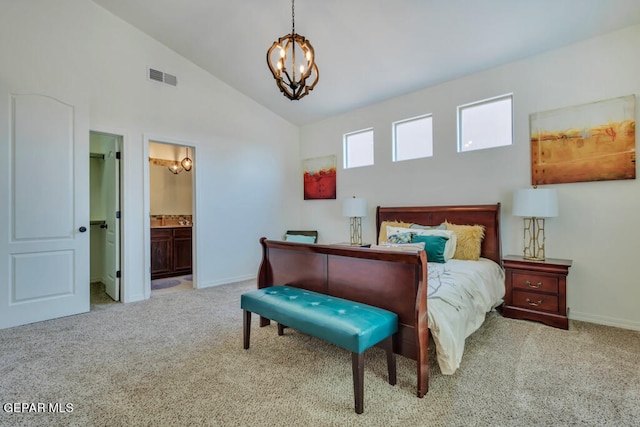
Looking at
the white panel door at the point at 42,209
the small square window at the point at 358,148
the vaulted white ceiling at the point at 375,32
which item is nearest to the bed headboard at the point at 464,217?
the small square window at the point at 358,148

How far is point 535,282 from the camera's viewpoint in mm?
3037

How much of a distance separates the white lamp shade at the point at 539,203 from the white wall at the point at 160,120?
390 cm

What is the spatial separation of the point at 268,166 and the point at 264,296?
3.48m

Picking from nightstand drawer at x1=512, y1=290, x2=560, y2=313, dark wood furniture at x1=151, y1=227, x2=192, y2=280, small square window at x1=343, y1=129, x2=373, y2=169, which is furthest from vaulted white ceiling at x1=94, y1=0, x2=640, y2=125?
dark wood furniture at x1=151, y1=227, x2=192, y2=280

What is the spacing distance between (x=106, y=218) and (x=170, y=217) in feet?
5.46

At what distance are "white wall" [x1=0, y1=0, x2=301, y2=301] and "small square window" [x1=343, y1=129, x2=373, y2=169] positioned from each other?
1.20 meters

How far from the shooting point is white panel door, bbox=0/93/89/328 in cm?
305

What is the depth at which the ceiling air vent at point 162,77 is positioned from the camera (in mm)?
4158

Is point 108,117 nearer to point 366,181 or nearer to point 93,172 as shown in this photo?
point 93,172

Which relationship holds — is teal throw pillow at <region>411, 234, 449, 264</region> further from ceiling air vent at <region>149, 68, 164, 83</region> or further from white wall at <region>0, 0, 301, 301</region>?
ceiling air vent at <region>149, 68, 164, 83</region>

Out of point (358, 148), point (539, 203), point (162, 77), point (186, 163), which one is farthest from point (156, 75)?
point (539, 203)

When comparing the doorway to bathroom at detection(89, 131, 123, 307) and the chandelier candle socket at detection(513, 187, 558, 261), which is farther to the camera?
the doorway to bathroom at detection(89, 131, 123, 307)

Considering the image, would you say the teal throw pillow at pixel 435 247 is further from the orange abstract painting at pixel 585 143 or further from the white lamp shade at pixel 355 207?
the white lamp shade at pixel 355 207

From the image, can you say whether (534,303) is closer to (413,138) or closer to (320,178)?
(413,138)
